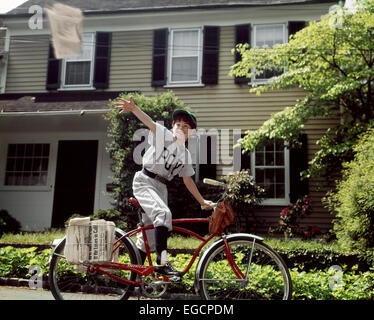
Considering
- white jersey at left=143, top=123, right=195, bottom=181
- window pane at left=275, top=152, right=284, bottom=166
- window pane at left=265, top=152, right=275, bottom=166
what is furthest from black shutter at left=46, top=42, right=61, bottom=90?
white jersey at left=143, top=123, right=195, bottom=181

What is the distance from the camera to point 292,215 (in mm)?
9055

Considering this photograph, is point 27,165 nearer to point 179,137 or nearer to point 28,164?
point 28,164

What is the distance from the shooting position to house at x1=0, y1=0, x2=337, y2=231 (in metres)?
10.2

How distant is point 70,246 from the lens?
3258mm

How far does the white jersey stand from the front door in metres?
7.47

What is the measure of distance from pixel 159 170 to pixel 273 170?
730 centimetres

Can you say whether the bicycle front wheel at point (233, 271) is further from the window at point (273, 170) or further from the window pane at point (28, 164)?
the window pane at point (28, 164)

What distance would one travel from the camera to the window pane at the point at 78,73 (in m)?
11.6

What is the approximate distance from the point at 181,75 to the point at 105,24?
291 cm

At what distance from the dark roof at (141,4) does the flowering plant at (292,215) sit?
571 centimetres

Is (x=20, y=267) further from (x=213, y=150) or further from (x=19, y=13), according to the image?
(x=19, y=13)

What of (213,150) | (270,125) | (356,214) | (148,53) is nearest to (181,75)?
(148,53)

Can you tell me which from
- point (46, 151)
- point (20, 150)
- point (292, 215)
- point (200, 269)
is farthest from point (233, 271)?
point (20, 150)

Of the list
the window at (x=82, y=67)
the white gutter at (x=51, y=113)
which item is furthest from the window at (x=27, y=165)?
the window at (x=82, y=67)
